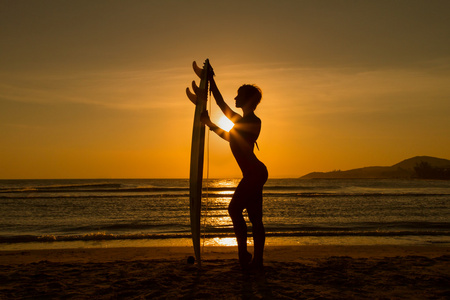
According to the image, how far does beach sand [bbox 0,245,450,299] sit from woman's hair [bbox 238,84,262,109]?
180cm

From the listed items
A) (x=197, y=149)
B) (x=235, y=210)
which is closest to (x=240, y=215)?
(x=235, y=210)

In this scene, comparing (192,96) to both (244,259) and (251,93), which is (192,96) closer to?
(251,93)

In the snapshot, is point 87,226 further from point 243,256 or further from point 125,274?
point 243,256

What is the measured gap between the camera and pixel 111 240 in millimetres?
8227

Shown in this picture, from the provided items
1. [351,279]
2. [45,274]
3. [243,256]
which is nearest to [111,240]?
[45,274]

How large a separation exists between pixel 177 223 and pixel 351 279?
778 cm

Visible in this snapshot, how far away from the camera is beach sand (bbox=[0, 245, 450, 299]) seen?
3.29 meters

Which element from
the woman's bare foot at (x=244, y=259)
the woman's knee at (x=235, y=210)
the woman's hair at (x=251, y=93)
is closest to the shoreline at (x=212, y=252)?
the woman's bare foot at (x=244, y=259)

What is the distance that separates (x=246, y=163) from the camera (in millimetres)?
3793

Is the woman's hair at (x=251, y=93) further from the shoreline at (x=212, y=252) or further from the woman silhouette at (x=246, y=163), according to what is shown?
the shoreline at (x=212, y=252)

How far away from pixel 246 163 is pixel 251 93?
73cm

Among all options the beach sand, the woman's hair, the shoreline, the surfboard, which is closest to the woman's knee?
the surfboard

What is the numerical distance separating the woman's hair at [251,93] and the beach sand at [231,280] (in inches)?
70.7

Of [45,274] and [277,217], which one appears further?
[277,217]
